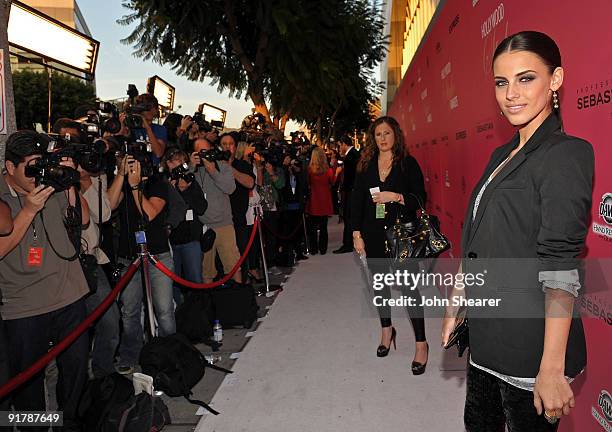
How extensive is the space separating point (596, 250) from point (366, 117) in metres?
31.8

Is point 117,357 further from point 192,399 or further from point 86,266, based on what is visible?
point 86,266

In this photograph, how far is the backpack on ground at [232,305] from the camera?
544 cm

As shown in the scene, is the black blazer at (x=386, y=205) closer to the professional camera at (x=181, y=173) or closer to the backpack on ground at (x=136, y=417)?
the professional camera at (x=181, y=173)

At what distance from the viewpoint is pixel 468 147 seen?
464 centimetres

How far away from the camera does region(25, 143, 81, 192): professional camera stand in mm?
2859

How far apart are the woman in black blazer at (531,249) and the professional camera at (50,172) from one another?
2.16 metres

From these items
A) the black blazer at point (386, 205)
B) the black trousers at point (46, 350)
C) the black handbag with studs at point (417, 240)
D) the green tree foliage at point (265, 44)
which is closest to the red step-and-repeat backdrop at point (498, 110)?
the black blazer at point (386, 205)

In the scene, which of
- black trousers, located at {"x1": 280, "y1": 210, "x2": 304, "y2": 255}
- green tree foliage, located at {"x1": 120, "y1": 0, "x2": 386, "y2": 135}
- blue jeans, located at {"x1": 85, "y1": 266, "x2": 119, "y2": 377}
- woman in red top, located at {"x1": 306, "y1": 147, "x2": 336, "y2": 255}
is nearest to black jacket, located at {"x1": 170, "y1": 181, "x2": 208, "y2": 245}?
blue jeans, located at {"x1": 85, "y1": 266, "x2": 119, "y2": 377}

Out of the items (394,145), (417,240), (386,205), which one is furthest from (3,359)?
(394,145)

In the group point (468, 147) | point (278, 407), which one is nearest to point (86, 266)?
point (278, 407)

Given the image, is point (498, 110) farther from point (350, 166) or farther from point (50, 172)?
point (350, 166)

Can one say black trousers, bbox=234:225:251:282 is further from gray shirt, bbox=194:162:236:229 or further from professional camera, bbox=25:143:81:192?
professional camera, bbox=25:143:81:192

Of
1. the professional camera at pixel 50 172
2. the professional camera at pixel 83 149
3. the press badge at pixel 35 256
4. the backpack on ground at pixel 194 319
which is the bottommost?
the backpack on ground at pixel 194 319

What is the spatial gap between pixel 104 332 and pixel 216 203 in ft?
6.90
